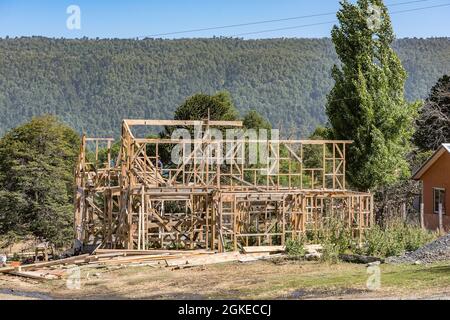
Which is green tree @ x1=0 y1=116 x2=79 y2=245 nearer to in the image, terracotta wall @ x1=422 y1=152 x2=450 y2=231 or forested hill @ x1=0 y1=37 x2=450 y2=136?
terracotta wall @ x1=422 y1=152 x2=450 y2=231

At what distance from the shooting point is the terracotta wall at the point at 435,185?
136 ft

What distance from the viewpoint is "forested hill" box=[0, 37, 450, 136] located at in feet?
411

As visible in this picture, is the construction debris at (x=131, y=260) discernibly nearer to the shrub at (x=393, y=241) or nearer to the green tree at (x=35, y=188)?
the shrub at (x=393, y=241)

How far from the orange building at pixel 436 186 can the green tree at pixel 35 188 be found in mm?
20494

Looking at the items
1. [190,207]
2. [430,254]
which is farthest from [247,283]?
[190,207]

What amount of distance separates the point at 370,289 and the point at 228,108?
135 feet

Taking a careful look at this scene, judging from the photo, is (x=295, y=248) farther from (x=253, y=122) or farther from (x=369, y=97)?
(x=253, y=122)

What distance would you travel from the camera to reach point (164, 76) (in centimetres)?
13500

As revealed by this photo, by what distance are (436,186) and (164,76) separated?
3758 inches

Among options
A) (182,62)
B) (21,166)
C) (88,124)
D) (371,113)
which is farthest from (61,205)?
(182,62)

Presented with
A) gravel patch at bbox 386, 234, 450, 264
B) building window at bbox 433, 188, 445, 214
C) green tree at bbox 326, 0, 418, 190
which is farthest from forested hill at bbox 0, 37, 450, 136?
gravel patch at bbox 386, 234, 450, 264

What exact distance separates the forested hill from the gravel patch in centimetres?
9277

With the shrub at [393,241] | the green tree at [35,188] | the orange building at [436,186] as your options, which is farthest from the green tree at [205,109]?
the shrub at [393,241]
